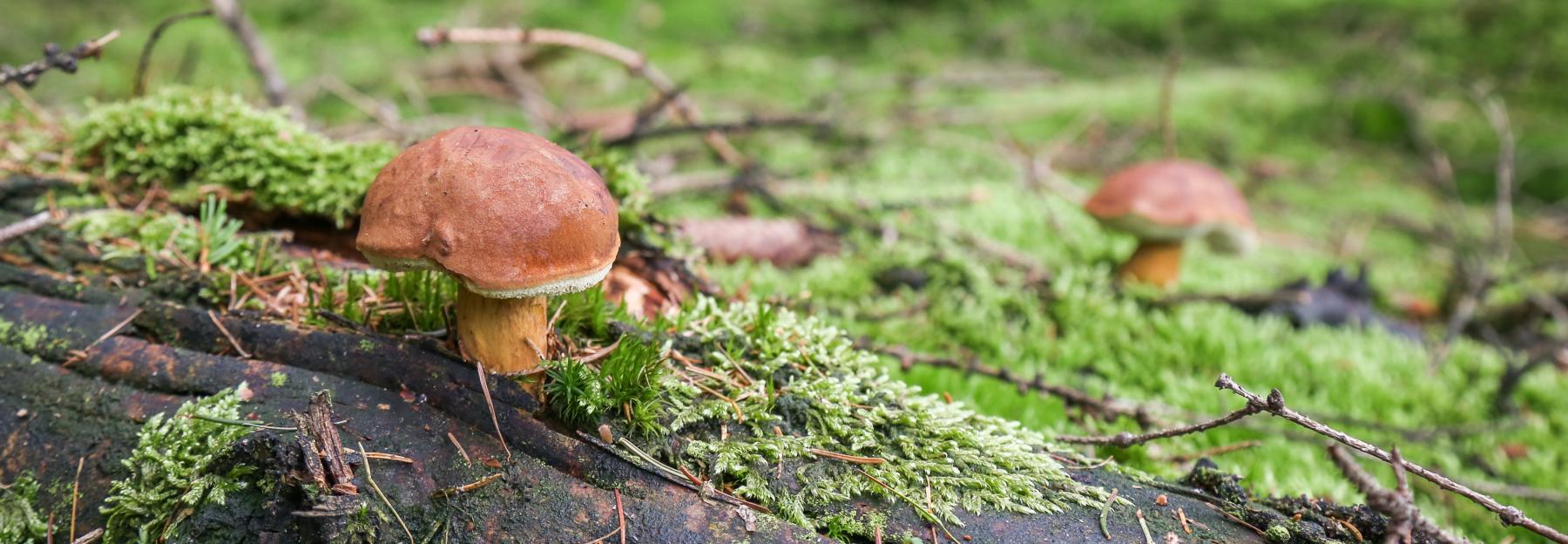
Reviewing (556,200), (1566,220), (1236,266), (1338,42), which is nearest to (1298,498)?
(556,200)

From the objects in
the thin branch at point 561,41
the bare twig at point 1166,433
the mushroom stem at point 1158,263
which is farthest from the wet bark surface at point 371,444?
the mushroom stem at point 1158,263

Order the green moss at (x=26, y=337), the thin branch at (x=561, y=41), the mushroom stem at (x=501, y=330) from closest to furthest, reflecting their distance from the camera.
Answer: the mushroom stem at (x=501, y=330) → the green moss at (x=26, y=337) → the thin branch at (x=561, y=41)

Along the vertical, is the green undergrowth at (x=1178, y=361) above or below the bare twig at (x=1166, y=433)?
below

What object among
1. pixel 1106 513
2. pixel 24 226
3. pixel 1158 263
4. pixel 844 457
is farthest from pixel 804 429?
pixel 1158 263

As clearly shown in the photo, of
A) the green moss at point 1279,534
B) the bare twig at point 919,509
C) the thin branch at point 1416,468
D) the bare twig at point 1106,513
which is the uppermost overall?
the thin branch at point 1416,468

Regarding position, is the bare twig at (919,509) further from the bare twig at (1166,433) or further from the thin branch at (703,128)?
the thin branch at (703,128)

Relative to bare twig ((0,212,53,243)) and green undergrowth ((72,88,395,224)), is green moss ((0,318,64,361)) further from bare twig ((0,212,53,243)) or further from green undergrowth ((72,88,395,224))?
green undergrowth ((72,88,395,224))
